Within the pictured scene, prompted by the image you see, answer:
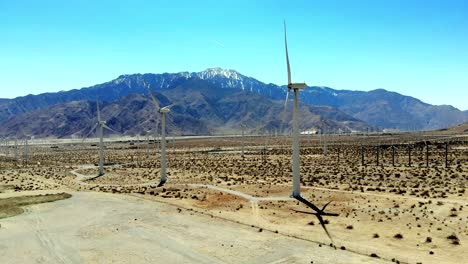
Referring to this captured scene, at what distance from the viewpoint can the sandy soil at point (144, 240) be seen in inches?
1094

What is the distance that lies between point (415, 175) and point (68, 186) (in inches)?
2001

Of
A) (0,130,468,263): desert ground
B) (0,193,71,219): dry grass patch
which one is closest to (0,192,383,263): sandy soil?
(0,130,468,263): desert ground

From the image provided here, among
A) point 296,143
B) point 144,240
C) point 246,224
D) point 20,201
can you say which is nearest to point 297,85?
point 296,143

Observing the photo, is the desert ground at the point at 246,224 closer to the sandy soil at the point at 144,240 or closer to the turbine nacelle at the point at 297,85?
the sandy soil at the point at 144,240

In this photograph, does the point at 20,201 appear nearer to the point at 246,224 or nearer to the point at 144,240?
the point at 144,240

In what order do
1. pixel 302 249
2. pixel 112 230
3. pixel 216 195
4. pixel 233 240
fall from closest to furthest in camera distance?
pixel 302 249 < pixel 233 240 < pixel 112 230 < pixel 216 195

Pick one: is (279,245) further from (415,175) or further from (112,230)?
(415,175)

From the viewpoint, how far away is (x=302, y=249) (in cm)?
2877

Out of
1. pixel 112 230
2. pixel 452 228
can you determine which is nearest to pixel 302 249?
pixel 452 228

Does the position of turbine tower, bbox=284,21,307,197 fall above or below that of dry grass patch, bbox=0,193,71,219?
above

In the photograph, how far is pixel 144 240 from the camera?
32312 millimetres

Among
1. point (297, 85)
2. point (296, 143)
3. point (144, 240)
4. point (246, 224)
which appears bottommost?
point (144, 240)

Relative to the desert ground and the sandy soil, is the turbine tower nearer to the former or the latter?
the desert ground

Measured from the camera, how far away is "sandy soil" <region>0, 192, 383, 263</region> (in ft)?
91.2
